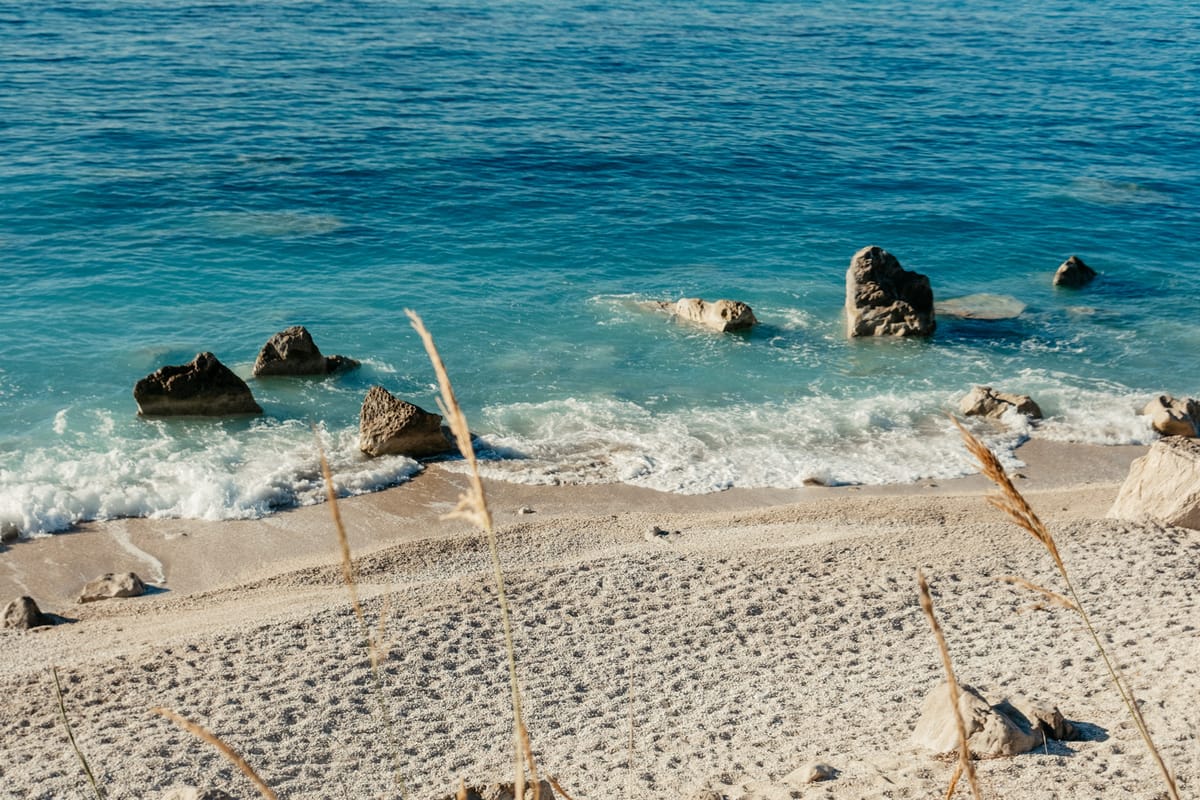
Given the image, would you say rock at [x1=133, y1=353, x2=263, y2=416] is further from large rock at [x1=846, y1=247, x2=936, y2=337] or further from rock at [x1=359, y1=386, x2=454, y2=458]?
large rock at [x1=846, y1=247, x2=936, y2=337]

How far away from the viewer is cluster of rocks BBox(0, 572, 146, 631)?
11.1 metres

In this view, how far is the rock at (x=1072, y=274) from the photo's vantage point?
23.6m

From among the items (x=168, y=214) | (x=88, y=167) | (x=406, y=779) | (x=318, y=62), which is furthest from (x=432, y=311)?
(x=318, y=62)

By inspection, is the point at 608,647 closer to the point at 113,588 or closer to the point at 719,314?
the point at 113,588

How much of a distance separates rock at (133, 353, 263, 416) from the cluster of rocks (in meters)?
4.37

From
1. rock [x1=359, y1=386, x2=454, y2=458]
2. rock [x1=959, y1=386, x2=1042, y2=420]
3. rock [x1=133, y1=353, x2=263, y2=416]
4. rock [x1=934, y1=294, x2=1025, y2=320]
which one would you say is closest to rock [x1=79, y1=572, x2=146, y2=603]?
rock [x1=359, y1=386, x2=454, y2=458]

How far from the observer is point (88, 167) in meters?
26.5

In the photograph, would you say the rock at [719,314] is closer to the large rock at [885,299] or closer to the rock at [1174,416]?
the large rock at [885,299]

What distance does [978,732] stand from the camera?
7410mm

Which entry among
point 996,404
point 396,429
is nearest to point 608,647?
point 396,429

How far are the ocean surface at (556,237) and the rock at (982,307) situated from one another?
0.34 m

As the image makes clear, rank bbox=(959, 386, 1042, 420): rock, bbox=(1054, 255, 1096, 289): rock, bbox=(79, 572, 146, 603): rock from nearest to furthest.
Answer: bbox=(79, 572, 146, 603): rock → bbox=(959, 386, 1042, 420): rock → bbox=(1054, 255, 1096, 289): rock

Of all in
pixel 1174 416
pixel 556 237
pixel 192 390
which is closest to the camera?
pixel 192 390

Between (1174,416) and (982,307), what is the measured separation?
611 cm
